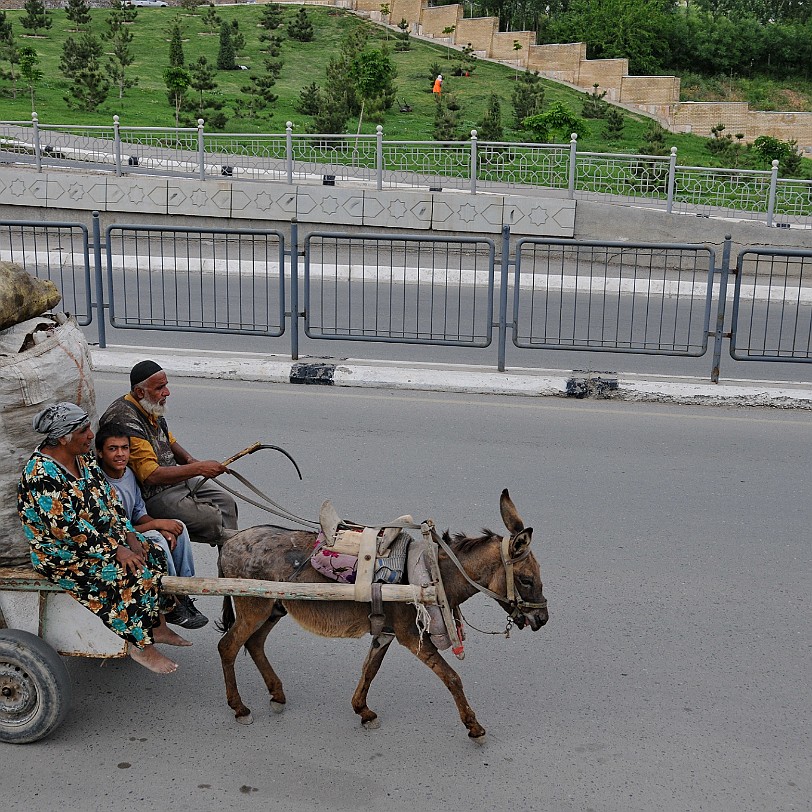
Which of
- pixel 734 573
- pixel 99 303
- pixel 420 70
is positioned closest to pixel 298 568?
pixel 734 573

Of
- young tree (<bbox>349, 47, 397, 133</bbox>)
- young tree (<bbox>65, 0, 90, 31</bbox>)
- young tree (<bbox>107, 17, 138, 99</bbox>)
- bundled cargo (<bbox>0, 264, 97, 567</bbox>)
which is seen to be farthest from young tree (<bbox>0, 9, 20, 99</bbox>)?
bundled cargo (<bbox>0, 264, 97, 567</bbox>)

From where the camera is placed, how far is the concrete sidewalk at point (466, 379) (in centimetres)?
929

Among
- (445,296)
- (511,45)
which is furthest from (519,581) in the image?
(511,45)

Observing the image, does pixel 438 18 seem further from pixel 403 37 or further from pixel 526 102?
pixel 526 102

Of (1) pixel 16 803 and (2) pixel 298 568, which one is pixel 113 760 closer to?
(1) pixel 16 803

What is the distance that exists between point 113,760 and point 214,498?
4.26 ft

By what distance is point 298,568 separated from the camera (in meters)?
4.23

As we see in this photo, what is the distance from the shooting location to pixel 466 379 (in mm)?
9688

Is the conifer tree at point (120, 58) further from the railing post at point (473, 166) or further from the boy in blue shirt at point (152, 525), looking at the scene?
the boy in blue shirt at point (152, 525)

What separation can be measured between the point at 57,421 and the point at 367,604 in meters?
1.39

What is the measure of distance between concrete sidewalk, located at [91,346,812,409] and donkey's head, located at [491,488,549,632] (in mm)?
5527

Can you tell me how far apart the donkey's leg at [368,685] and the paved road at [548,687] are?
9 centimetres

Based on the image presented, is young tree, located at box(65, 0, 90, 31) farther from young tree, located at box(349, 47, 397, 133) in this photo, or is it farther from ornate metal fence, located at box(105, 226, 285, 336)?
ornate metal fence, located at box(105, 226, 285, 336)

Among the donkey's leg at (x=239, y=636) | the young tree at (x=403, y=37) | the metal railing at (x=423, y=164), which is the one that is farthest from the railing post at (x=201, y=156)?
the young tree at (x=403, y=37)
